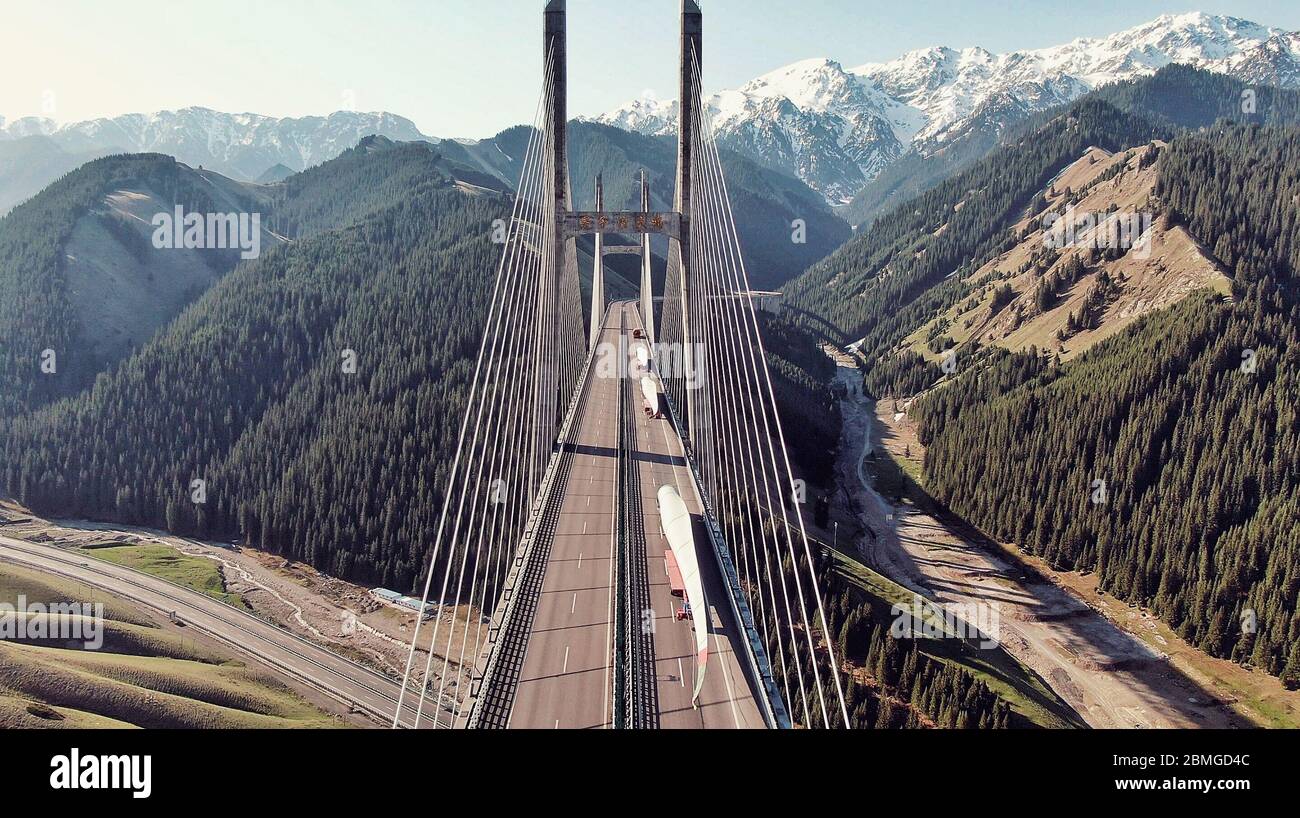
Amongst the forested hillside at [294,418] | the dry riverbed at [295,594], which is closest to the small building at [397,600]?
the dry riverbed at [295,594]

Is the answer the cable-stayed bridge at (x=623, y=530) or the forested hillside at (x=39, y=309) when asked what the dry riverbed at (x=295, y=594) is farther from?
the forested hillside at (x=39, y=309)

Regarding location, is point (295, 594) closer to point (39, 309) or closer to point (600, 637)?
point (600, 637)

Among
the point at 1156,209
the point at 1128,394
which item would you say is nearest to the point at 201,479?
the point at 1128,394

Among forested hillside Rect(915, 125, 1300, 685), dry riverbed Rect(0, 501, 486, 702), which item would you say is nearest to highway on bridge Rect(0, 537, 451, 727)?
dry riverbed Rect(0, 501, 486, 702)

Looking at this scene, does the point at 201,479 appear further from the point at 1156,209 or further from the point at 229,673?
the point at 1156,209

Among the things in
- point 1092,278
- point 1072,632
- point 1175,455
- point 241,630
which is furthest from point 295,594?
point 1092,278

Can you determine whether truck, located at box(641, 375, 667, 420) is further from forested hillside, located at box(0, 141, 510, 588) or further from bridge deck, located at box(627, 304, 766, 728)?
forested hillside, located at box(0, 141, 510, 588)
